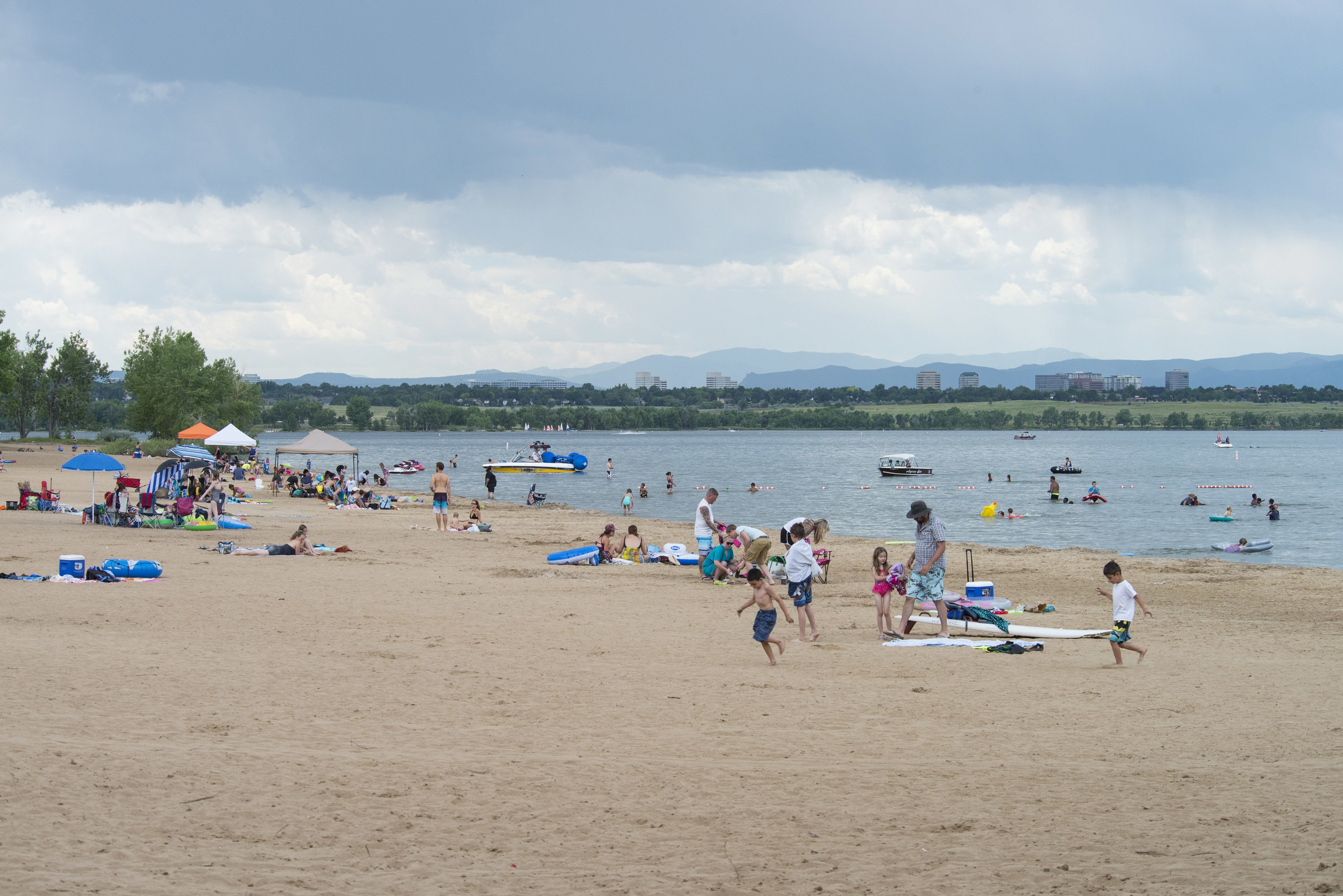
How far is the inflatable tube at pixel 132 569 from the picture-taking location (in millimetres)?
15578

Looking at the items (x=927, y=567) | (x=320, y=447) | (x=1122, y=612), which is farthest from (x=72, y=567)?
(x=320, y=447)

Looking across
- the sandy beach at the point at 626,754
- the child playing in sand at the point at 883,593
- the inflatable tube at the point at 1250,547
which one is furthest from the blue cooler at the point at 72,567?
the inflatable tube at the point at 1250,547

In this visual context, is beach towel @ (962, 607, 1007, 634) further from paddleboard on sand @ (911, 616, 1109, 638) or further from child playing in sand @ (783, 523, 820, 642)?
child playing in sand @ (783, 523, 820, 642)

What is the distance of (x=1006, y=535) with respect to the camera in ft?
111

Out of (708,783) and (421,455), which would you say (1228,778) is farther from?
(421,455)

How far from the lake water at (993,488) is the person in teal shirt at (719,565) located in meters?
10.0

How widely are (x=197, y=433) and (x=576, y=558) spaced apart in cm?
2663

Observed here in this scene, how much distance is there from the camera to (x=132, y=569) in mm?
15734

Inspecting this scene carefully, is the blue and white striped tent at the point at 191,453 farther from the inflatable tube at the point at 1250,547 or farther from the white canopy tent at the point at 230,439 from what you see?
the inflatable tube at the point at 1250,547

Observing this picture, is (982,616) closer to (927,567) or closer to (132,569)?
(927,567)

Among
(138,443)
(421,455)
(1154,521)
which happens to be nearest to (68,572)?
(1154,521)

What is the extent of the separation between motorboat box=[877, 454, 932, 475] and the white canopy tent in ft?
150

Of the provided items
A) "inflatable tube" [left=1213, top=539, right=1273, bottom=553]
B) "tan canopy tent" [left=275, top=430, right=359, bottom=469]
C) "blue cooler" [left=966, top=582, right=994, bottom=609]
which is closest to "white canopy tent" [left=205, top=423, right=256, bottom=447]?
"tan canopy tent" [left=275, top=430, right=359, bottom=469]

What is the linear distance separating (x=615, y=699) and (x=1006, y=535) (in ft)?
89.1
